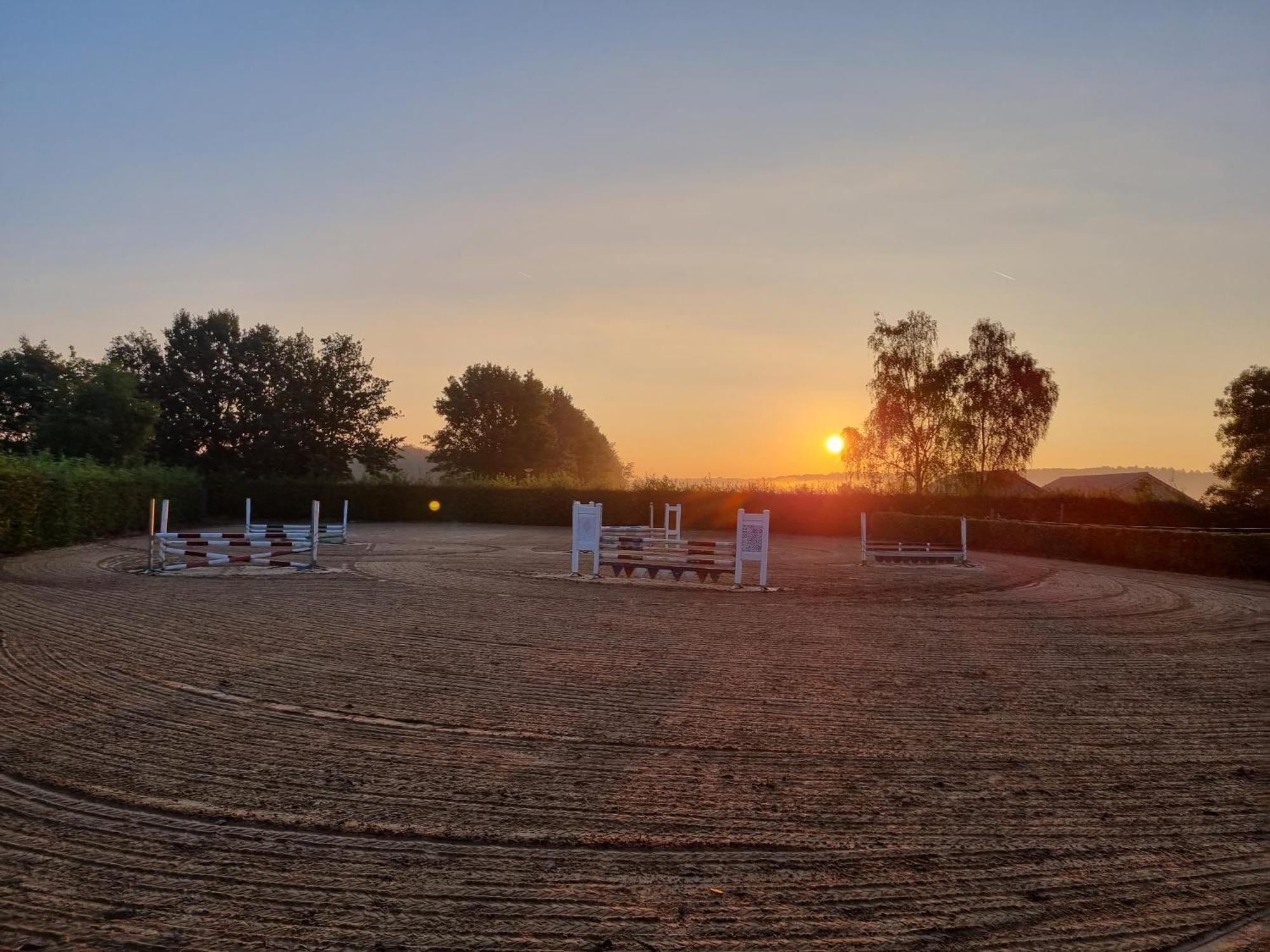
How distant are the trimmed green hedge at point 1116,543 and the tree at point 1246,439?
22690mm

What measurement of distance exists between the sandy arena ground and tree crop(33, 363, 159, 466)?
3554cm

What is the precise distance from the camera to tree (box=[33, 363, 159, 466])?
41500 mm

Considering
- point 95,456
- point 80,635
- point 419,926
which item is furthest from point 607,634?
point 95,456

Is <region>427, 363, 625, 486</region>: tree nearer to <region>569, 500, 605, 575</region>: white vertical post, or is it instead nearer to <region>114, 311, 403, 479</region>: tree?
<region>114, 311, 403, 479</region>: tree

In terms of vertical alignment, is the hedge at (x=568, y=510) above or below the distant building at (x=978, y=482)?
below

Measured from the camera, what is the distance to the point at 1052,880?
3867mm

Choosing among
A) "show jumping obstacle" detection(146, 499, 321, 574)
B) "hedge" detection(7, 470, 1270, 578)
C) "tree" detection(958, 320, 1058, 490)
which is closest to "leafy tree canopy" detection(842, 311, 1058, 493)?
"tree" detection(958, 320, 1058, 490)

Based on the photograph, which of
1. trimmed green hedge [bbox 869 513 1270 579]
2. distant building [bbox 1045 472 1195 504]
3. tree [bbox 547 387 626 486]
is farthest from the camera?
tree [bbox 547 387 626 486]

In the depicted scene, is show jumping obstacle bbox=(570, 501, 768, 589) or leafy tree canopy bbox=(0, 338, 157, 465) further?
leafy tree canopy bbox=(0, 338, 157, 465)

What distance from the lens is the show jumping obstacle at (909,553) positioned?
22359 millimetres

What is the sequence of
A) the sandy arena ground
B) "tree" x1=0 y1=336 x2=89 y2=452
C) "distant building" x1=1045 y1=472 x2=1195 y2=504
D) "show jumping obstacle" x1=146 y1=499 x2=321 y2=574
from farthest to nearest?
"tree" x1=0 y1=336 x2=89 y2=452 < "distant building" x1=1045 y1=472 x2=1195 y2=504 < "show jumping obstacle" x1=146 y1=499 x2=321 y2=574 < the sandy arena ground

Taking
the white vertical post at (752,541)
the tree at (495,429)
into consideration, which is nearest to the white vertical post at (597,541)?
the white vertical post at (752,541)

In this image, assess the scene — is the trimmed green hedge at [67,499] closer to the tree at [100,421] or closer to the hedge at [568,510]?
the hedge at [568,510]

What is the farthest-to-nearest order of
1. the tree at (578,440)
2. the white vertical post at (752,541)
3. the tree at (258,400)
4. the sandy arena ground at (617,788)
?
the tree at (578,440) → the tree at (258,400) → the white vertical post at (752,541) → the sandy arena ground at (617,788)
